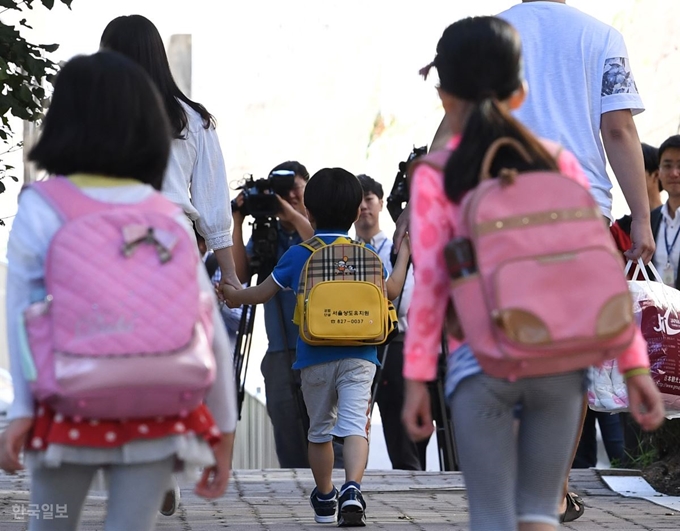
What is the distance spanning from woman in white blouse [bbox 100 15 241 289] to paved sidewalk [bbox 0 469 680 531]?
1.27m

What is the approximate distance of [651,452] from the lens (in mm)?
7648

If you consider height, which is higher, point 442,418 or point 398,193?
point 398,193

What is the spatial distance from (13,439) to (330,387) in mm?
3374

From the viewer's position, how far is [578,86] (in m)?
4.93

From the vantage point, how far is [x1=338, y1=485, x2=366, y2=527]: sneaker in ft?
19.0

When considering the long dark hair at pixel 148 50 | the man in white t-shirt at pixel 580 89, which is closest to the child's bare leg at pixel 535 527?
the man in white t-shirt at pixel 580 89

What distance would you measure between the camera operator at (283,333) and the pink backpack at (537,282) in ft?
15.9

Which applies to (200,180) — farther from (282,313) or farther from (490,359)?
Answer: (282,313)

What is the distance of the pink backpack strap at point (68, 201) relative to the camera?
285 centimetres

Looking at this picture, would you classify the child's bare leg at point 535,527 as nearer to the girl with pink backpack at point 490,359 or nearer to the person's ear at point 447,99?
the girl with pink backpack at point 490,359

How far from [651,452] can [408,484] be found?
52.3 inches

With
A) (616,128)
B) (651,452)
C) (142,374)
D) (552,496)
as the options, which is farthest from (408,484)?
(142,374)

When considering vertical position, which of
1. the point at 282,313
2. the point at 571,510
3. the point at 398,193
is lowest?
the point at 282,313

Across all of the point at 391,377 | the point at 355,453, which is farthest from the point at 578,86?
the point at 391,377
